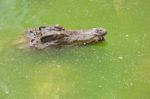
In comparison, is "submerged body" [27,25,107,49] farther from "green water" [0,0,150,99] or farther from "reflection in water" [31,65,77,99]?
"reflection in water" [31,65,77,99]

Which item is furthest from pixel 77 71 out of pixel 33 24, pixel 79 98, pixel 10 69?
pixel 33 24

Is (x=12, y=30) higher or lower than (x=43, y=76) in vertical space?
higher

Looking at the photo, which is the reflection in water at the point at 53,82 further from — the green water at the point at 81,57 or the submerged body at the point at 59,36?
the submerged body at the point at 59,36

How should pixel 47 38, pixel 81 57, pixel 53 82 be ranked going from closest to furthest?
1. pixel 53 82
2. pixel 81 57
3. pixel 47 38

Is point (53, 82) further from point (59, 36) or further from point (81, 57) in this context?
point (59, 36)

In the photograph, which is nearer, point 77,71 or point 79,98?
point 79,98

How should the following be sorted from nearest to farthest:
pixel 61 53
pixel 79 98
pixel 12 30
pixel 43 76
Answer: pixel 79 98 < pixel 43 76 < pixel 61 53 < pixel 12 30

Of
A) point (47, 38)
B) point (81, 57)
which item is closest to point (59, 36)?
point (47, 38)

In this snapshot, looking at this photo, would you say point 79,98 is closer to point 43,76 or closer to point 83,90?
point 83,90
